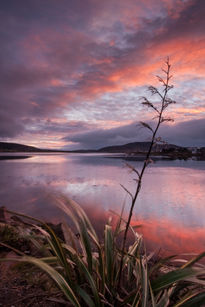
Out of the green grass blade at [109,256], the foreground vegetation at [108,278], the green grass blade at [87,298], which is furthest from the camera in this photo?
the green grass blade at [109,256]

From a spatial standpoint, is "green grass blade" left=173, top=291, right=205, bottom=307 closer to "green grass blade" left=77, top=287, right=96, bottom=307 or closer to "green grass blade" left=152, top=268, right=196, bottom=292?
"green grass blade" left=152, top=268, right=196, bottom=292

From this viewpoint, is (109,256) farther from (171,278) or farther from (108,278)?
(171,278)

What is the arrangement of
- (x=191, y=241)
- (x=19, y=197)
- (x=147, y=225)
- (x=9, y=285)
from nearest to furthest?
(x=9, y=285), (x=191, y=241), (x=147, y=225), (x=19, y=197)

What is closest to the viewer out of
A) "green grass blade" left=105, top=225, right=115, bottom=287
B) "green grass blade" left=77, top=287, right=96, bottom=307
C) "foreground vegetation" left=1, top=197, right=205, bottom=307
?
"foreground vegetation" left=1, top=197, right=205, bottom=307

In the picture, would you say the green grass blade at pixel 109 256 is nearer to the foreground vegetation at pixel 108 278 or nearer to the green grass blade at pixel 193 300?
the foreground vegetation at pixel 108 278

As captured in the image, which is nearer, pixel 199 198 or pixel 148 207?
pixel 148 207

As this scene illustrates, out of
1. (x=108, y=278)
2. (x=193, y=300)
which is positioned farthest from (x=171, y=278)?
(x=108, y=278)

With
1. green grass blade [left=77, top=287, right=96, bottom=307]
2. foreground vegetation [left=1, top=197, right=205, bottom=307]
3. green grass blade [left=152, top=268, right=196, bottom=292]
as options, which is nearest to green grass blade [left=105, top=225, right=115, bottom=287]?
foreground vegetation [left=1, top=197, right=205, bottom=307]

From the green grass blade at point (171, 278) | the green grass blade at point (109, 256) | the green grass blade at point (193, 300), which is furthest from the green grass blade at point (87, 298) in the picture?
the green grass blade at point (193, 300)

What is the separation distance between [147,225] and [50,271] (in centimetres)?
572

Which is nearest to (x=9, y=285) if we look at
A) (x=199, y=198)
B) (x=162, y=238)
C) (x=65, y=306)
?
(x=65, y=306)

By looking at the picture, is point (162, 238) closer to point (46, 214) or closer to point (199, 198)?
point (46, 214)

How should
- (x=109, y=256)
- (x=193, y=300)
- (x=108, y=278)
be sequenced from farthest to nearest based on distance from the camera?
(x=109, y=256), (x=108, y=278), (x=193, y=300)

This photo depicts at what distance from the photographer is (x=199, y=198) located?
1040 centimetres
